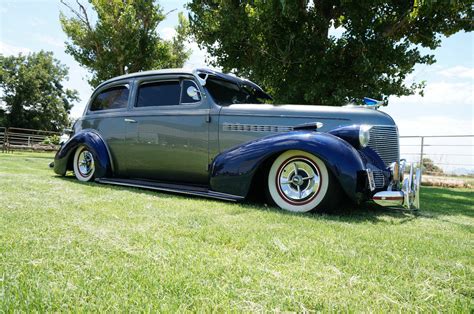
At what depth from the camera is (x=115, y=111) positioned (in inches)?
219

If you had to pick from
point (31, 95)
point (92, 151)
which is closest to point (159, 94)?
point (92, 151)

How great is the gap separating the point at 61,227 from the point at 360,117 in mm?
3169

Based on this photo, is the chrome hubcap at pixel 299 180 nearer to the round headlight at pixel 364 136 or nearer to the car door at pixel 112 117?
the round headlight at pixel 364 136

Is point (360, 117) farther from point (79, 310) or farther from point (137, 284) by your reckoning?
point (79, 310)

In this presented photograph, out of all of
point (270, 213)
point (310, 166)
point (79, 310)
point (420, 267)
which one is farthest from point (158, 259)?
point (310, 166)

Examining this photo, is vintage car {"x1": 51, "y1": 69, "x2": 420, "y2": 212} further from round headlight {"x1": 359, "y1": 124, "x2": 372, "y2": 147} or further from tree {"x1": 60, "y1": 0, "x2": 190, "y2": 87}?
tree {"x1": 60, "y1": 0, "x2": 190, "y2": 87}

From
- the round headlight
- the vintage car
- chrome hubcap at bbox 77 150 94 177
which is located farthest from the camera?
chrome hubcap at bbox 77 150 94 177

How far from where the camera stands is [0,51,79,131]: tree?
1395 inches

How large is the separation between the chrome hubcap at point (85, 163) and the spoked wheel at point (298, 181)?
10.6 feet

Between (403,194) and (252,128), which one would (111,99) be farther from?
(403,194)

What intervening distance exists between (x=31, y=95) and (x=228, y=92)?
38154mm

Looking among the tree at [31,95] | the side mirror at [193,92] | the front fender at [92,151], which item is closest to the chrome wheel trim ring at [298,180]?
the side mirror at [193,92]

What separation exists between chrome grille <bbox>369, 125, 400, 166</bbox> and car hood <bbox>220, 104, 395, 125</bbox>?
0.08 meters

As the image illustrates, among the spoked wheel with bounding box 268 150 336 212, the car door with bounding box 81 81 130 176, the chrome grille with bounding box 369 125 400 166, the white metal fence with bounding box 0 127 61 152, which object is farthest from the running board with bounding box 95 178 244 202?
the white metal fence with bounding box 0 127 61 152
